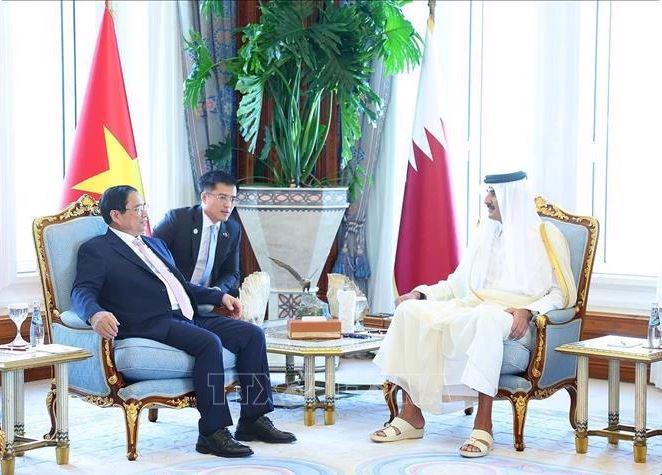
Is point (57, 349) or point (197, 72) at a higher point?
point (197, 72)

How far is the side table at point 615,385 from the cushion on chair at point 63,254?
6.70 feet

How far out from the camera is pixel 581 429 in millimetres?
4512

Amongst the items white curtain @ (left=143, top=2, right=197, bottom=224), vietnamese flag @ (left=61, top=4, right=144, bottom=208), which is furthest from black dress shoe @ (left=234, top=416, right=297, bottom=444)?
A: white curtain @ (left=143, top=2, right=197, bottom=224)

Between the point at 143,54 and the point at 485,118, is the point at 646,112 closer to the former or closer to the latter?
the point at 485,118

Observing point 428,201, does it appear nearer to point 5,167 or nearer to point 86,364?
point 5,167

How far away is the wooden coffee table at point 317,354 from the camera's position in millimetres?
4852

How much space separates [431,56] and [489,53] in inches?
22.7

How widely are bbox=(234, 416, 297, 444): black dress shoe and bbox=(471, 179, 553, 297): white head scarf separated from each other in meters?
1.16

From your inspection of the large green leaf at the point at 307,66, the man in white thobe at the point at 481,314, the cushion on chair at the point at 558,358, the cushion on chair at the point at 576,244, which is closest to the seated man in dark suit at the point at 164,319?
the man in white thobe at the point at 481,314

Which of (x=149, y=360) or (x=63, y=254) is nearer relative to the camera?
(x=149, y=360)

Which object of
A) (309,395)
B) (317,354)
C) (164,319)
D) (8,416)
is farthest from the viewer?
(309,395)

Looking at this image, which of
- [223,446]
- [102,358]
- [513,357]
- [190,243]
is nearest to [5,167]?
[190,243]

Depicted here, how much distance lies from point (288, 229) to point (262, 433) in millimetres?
1966

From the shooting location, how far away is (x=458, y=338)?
4629 mm
